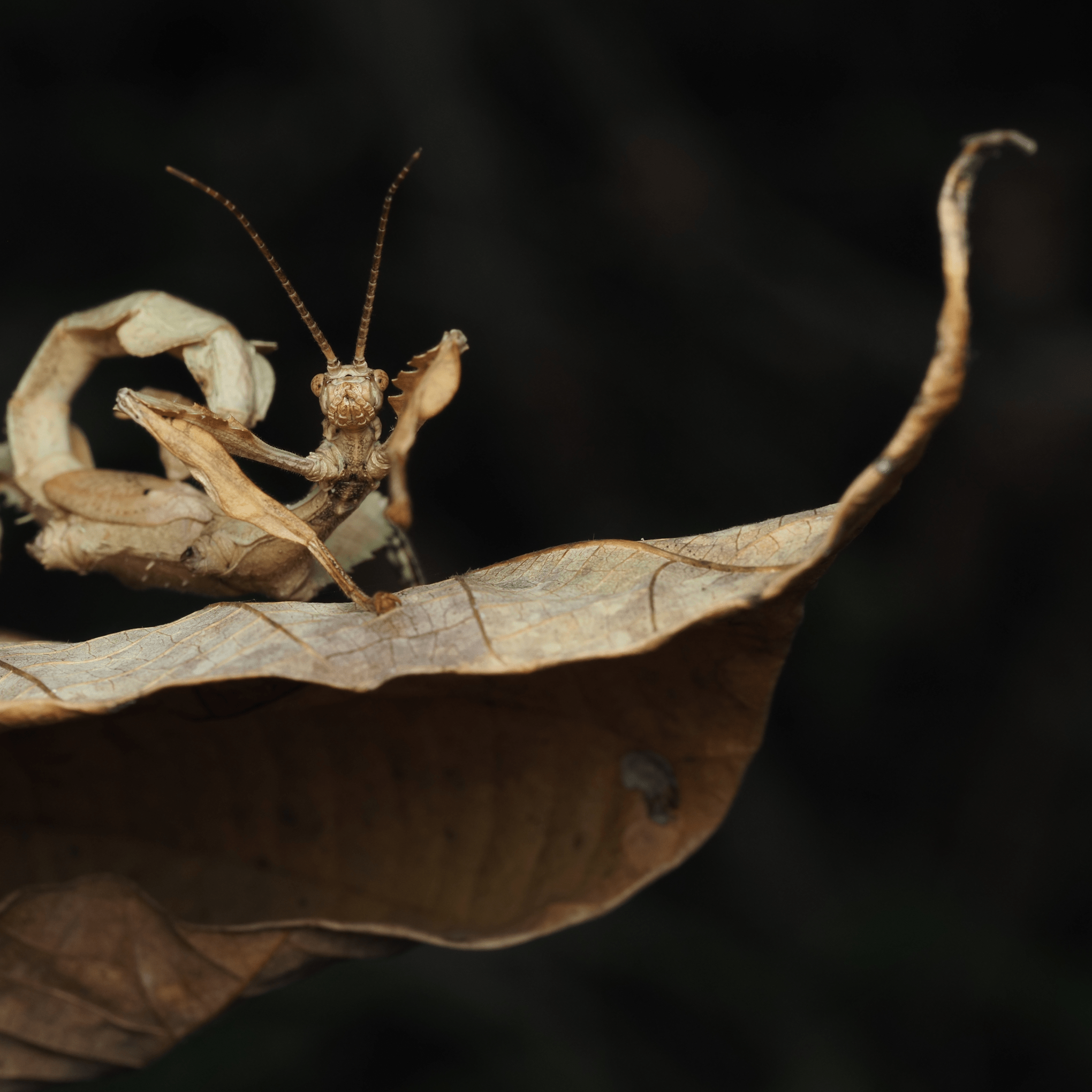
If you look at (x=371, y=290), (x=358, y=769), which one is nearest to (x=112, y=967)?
(x=358, y=769)

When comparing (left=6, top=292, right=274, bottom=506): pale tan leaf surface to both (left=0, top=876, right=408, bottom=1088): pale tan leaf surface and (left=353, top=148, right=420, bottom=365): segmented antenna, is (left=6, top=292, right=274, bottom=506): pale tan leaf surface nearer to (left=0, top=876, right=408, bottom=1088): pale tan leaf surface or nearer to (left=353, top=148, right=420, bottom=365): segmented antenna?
(left=353, top=148, right=420, bottom=365): segmented antenna

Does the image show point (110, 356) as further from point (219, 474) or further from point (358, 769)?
point (358, 769)

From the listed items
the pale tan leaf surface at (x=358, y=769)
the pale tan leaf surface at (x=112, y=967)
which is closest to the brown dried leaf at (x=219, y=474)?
the pale tan leaf surface at (x=358, y=769)

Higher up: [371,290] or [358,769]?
[371,290]

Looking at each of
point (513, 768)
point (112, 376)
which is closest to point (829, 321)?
point (112, 376)

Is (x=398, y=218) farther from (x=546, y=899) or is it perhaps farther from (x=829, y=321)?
(x=546, y=899)

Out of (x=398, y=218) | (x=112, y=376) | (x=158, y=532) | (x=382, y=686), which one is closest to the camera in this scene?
(x=382, y=686)

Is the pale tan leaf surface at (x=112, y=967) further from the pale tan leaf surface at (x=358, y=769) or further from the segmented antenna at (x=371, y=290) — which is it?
the segmented antenna at (x=371, y=290)

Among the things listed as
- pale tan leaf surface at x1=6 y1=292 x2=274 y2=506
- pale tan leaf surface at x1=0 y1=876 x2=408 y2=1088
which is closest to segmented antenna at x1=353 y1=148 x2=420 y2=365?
pale tan leaf surface at x1=6 y1=292 x2=274 y2=506
